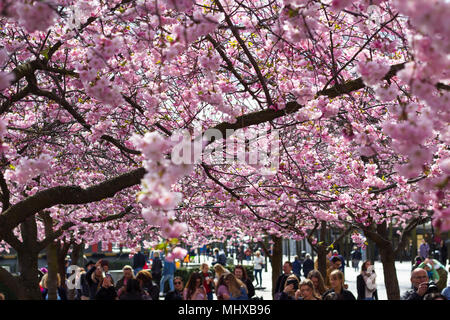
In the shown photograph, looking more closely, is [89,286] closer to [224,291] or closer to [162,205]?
[224,291]

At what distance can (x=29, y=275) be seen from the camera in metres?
10.7

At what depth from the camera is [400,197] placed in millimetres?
11328

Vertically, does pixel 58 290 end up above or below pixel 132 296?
above

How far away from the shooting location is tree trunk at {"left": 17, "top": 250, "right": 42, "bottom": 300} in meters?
10.1

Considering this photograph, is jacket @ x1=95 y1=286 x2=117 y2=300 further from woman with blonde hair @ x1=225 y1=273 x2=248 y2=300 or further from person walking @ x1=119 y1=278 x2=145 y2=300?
woman with blonde hair @ x1=225 y1=273 x2=248 y2=300

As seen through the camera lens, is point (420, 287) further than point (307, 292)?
Yes

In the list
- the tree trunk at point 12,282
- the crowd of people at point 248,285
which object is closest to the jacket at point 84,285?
the crowd of people at point 248,285

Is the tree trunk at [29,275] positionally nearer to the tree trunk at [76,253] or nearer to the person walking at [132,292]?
the person walking at [132,292]

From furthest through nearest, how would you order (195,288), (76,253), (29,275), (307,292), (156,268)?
1. (76,253)
2. (156,268)
3. (29,275)
4. (195,288)
5. (307,292)

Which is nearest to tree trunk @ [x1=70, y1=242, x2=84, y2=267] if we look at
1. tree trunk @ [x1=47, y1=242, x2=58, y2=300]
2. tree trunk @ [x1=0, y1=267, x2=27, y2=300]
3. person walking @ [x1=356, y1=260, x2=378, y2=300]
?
tree trunk @ [x1=47, y1=242, x2=58, y2=300]

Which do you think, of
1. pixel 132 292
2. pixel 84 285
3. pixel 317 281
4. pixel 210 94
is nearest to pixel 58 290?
pixel 84 285

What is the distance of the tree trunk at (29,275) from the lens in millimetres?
10055

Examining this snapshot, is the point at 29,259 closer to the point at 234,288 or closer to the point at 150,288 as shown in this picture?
the point at 150,288

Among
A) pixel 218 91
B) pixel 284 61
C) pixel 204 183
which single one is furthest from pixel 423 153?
pixel 204 183
